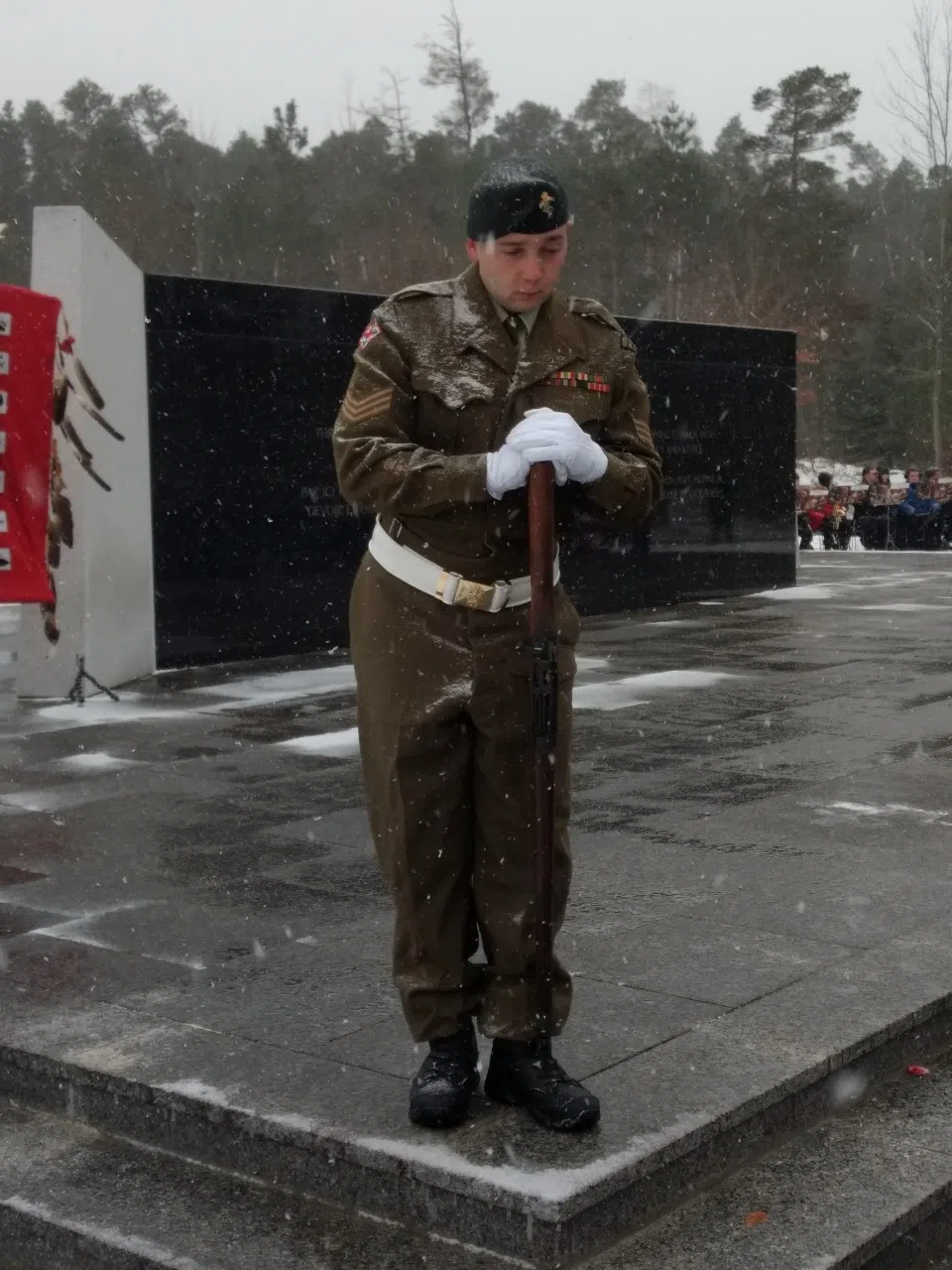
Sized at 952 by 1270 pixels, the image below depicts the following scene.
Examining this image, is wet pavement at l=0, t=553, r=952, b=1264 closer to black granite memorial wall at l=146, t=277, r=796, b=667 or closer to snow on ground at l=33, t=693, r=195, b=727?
snow on ground at l=33, t=693, r=195, b=727

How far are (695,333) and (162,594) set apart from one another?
6.61 metres

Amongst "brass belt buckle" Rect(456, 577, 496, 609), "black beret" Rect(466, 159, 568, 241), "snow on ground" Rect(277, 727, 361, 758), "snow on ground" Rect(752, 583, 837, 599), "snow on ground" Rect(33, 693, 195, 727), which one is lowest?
"snow on ground" Rect(277, 727, 361, 758)

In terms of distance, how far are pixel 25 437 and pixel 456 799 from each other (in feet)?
21.1

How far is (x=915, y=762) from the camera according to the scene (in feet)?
25.2

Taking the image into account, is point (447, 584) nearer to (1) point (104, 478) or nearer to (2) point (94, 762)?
(2) point (94, 762)

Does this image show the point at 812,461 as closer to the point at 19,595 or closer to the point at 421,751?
the point at 19,595

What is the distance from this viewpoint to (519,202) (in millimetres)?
3486

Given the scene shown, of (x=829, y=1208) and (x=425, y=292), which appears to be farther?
(x=425, y=292)

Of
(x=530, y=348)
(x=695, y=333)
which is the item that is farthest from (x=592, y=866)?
(x=695, y=333)

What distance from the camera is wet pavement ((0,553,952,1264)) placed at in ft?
12.6

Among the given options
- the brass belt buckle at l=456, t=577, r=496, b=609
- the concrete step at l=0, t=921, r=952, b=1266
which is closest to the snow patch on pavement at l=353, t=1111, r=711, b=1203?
the concrete step at l=0, t=921, r=952, b=1266

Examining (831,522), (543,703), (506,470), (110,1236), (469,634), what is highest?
(506,470)

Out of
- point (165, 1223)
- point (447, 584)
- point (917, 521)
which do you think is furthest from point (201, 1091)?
point (917, 521)

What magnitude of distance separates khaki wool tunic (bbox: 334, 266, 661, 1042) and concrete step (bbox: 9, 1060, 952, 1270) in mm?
466
